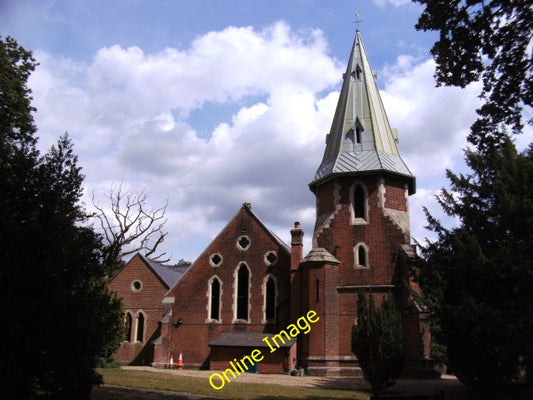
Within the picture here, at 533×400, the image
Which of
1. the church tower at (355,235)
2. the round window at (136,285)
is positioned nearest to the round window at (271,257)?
the church tower at (355,235)

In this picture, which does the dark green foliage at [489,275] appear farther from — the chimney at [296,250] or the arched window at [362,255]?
the chimney at [296,250]

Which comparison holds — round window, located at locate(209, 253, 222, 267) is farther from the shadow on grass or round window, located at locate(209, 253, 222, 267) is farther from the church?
the shadow on grass

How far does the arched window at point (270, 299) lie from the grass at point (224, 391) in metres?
8.61

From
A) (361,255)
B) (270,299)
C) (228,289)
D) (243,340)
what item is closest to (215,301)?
(228,289)

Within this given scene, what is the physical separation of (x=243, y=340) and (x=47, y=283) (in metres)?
18.1

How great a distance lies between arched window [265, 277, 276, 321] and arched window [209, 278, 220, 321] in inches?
117

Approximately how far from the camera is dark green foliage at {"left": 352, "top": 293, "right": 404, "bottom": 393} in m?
16.3

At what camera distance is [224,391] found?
16.3 metres

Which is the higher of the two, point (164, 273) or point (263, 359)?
point (164, 273)

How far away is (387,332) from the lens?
54.9ft

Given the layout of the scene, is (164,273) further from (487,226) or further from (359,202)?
(487,226)

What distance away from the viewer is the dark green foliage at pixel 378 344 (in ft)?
53.6

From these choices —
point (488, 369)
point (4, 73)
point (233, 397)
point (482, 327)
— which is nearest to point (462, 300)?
point (482, 327)

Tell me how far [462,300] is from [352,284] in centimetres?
950
